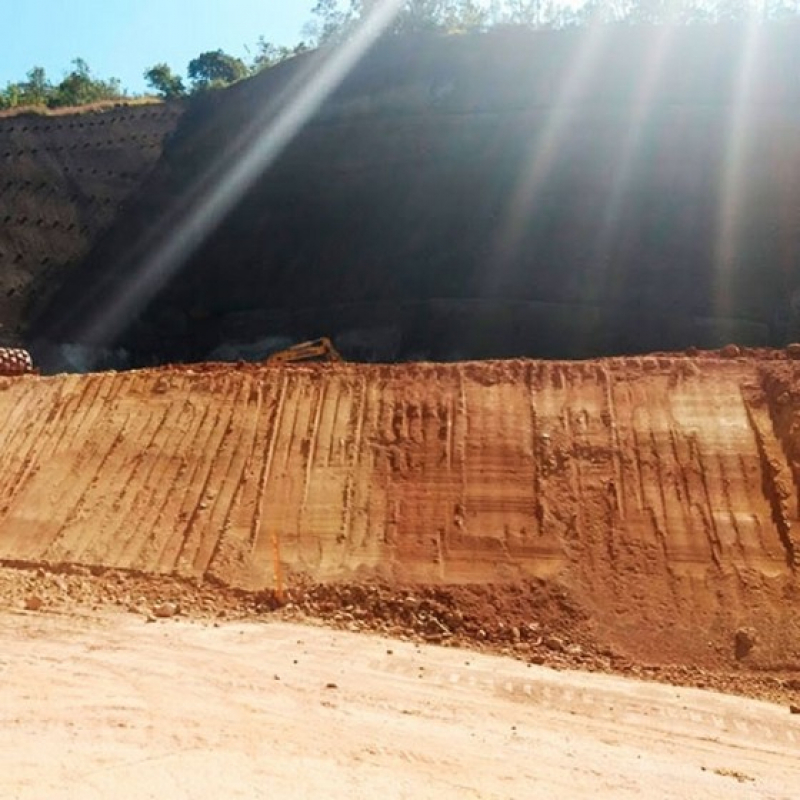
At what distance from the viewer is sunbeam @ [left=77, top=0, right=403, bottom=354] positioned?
1312 inches

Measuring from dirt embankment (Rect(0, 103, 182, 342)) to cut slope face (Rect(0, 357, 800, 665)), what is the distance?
20.9 meters

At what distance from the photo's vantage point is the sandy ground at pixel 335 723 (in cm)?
507

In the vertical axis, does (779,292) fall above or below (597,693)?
below

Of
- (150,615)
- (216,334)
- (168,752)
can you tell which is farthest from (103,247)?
(168,752)

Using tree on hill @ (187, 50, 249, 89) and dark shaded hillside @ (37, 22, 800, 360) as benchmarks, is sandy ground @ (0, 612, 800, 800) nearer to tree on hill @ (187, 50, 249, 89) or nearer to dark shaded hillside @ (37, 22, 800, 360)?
dark shaded hillside @ (37, 22, 800, 360)

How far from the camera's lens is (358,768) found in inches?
213

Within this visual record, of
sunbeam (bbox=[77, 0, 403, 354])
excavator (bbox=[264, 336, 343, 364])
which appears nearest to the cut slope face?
excavator (bbox=[264, 336, 343, 364])

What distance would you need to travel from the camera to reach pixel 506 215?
29094 millimetres

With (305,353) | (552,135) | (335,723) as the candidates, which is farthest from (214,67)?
(335,723)

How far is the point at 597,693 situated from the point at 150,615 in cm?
526

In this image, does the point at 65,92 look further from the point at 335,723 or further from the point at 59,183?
the point at 335,723

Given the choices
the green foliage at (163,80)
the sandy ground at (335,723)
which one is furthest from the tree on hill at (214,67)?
the sandy ground at (335,723)

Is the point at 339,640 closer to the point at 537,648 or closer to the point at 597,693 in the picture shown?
the point at 537,648

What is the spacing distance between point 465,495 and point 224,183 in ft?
84.1
